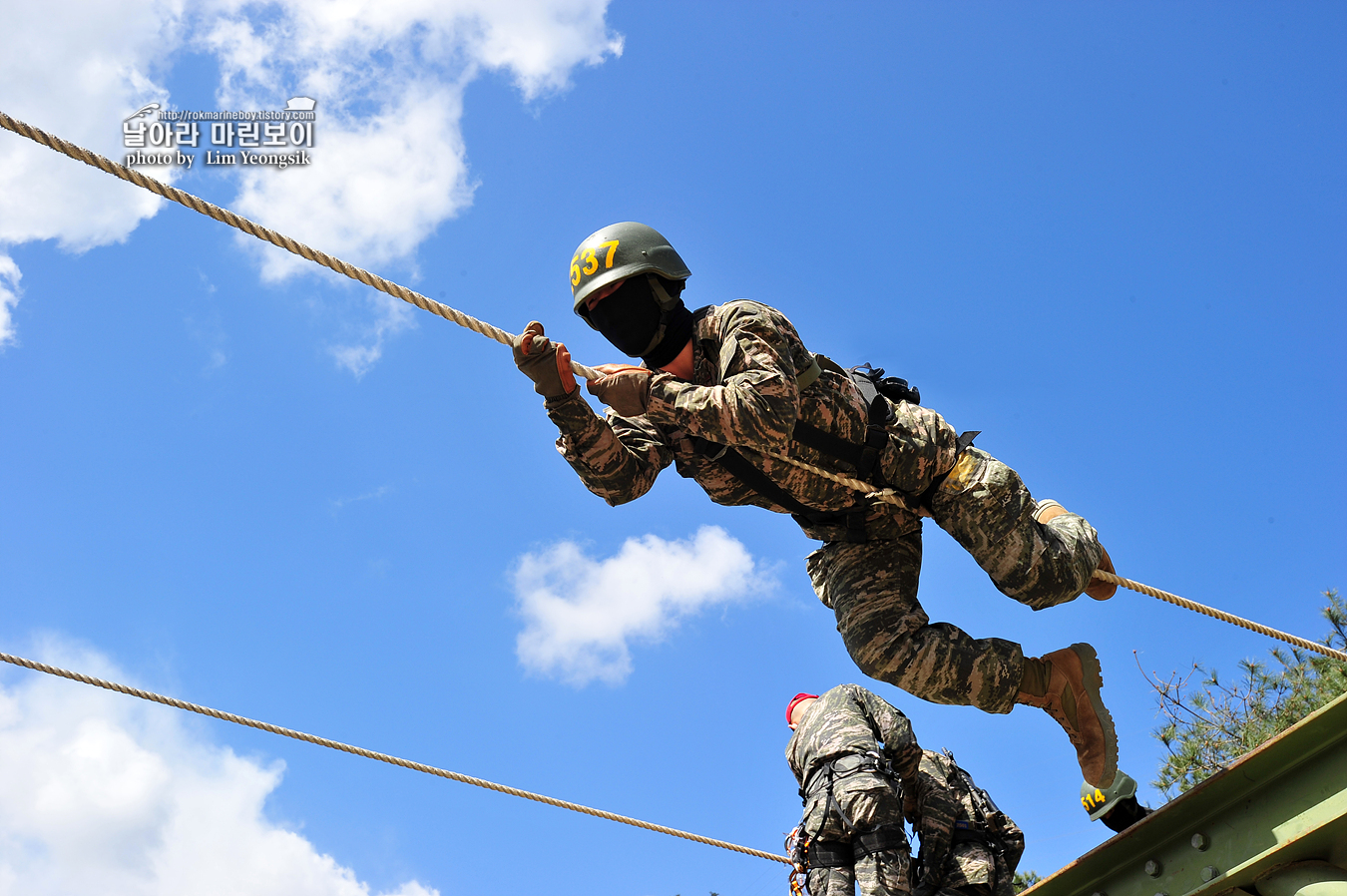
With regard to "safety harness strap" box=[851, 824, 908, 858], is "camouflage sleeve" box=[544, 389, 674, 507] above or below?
above

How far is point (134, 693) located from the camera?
17.6ft

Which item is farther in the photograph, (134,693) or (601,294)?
(134,693)

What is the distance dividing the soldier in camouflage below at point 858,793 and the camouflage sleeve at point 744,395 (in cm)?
189

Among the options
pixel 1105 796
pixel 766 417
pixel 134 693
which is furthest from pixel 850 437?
pixel 134 693

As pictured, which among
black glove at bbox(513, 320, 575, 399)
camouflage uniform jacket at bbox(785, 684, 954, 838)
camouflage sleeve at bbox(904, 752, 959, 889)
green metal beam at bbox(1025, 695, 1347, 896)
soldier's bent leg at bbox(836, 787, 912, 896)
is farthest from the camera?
camouflage sleeve at bbox(904, 752, 959, 889)

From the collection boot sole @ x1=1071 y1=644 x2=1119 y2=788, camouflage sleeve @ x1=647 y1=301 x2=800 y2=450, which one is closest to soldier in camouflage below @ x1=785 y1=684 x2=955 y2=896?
boot sole @ x1=1071 y1=644 x2=1119 y2=788

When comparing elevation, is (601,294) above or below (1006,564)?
above

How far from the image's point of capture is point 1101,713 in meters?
4.43

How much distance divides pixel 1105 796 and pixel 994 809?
61 centimetres

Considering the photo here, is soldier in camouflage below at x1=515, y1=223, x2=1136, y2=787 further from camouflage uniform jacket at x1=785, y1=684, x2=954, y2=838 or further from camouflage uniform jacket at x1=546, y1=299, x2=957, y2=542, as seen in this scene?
camouflage uniform jacket at x1=785, y1=684, x2=954, y2=838

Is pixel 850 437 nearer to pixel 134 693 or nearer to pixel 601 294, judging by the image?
pixel 601 294

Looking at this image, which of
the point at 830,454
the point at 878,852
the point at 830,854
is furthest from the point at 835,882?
the point at 830,454

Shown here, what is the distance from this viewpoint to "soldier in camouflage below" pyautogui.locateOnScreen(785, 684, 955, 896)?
16.0 feet

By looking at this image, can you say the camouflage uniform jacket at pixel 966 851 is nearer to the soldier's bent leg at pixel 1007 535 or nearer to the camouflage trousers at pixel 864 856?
the camouflage trousers at pixel 864 856
